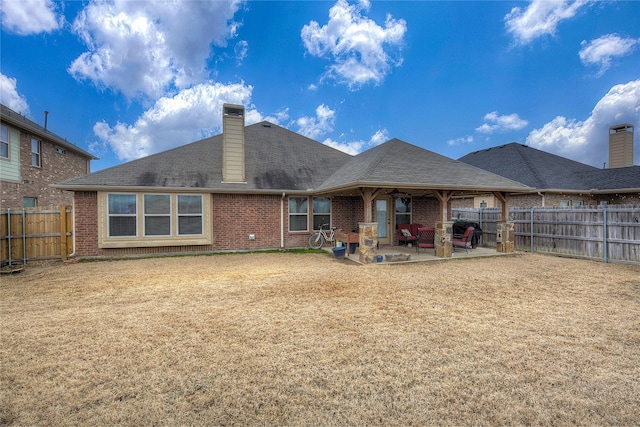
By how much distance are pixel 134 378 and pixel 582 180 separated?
23654 millimetres

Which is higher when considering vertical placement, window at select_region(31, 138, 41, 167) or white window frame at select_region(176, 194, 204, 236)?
window at select_region(31, 138, 41, 167)

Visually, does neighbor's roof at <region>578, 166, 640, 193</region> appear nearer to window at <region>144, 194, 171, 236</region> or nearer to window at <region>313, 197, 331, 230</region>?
window at <region>313, 197, 331, 230</region>

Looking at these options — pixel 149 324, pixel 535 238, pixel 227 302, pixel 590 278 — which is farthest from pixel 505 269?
pixel 149 324

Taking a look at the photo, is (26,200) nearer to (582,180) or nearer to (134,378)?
(134,378)

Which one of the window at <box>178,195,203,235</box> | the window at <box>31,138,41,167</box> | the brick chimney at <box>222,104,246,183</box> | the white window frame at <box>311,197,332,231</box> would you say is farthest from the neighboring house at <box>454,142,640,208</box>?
the window at <box>31,138,41,167</box>

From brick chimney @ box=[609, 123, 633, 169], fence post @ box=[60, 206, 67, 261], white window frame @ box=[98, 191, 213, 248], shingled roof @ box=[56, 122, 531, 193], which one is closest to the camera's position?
fence post @ box=[60, 206, 67, 261]

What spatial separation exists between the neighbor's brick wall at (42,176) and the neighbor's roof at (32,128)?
0.39 metres

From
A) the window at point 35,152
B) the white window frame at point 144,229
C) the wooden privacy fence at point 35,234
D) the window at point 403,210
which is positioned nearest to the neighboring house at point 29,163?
the window at point 35,152

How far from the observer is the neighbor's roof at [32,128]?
493 inches

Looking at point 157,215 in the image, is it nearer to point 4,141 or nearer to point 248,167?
Answer: point 248,167

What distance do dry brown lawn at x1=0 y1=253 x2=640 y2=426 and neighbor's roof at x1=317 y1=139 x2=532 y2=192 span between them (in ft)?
12.0

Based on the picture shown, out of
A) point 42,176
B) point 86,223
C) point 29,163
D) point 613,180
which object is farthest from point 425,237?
point 42,176

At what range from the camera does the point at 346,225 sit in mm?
13266

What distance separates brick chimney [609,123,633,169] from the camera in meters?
20.6
